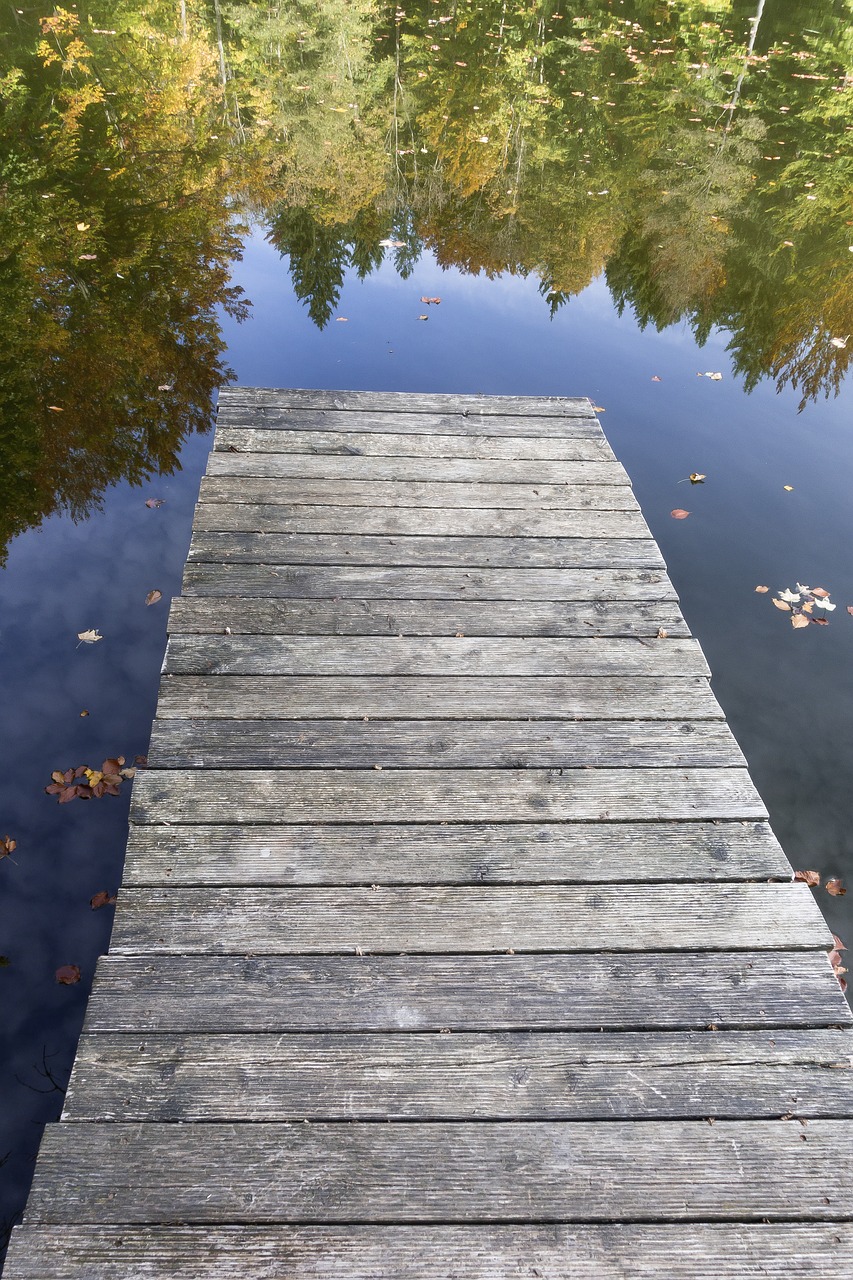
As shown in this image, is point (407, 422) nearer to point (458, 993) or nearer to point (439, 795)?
point (439, 795)

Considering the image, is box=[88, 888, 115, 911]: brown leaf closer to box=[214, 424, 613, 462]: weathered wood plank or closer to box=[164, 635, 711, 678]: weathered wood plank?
box=[164, 635, 711, 678]: weathered wood plank

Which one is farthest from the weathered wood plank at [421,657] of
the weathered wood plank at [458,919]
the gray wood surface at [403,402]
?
the gray wood surface at [403,402]

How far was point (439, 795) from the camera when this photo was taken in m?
2.82

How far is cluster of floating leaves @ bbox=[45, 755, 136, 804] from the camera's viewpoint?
10.6 ft

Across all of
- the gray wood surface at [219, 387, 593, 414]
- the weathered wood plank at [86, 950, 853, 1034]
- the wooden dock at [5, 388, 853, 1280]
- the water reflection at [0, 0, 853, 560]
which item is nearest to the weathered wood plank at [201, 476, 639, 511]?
the wooden dock at [5, 388, 853, 1280]

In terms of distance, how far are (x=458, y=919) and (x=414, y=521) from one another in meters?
2.19

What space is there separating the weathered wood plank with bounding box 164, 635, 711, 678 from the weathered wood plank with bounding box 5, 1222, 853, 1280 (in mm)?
1867

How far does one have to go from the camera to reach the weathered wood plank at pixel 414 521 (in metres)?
3.97

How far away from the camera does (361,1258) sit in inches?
71.9

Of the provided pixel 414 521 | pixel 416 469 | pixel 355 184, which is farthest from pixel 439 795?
pixel 355 184

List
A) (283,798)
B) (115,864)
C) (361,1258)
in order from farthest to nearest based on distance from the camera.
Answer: (115,864), (283,798), (361,1258)

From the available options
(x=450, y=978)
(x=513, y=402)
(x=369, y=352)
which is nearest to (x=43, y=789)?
(x=450, y=978)

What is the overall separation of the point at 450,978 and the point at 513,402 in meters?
3.79

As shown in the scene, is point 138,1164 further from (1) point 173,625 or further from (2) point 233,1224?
(1) point 173,625
